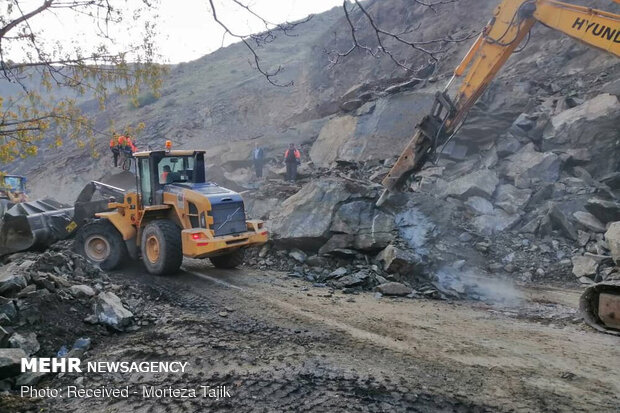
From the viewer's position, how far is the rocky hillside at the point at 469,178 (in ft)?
25.5

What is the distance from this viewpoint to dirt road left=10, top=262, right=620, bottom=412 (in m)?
3.48

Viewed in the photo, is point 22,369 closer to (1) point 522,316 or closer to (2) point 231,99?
(1) point 522,316

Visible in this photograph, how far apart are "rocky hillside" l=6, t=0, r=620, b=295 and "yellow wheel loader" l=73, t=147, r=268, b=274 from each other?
1.35 metres

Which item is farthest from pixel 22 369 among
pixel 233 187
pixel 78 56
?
pixel 233 187

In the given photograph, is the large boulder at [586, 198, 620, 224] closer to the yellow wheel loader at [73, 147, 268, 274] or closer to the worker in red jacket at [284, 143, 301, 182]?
the yellow wheel loader at [73, 147, 268, 274]

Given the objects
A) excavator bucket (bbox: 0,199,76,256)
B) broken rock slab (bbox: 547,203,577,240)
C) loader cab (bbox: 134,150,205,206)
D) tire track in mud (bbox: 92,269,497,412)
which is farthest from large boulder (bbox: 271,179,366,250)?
excavator bucket (bbox: 0,199,76,256)

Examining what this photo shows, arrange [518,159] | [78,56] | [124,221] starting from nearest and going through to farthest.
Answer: [78,56], [124,221], [518,159]

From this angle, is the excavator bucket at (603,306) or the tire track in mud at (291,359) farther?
the excavator bucket at (603,306)

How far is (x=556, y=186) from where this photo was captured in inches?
366

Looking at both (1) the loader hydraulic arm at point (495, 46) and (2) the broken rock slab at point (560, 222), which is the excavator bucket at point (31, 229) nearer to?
Result: (1) the loader hydraulic arm at point (495, 46)

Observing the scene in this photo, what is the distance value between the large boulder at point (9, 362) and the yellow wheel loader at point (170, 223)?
3252mm

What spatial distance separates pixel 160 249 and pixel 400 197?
4364 mm

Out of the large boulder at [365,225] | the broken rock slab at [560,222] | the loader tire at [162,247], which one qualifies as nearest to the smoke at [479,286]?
the large boulder at [365,225]

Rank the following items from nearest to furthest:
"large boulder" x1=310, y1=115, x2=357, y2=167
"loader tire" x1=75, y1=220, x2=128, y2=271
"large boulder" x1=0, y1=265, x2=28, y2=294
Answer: "large boulder" x1=0, y1=265, x2=28, y2=294 < "loader tire" x1=75, y1=220, x2=128, y2=271 < "large boulder" x1=310, y1=115, x2=357, y2=167
